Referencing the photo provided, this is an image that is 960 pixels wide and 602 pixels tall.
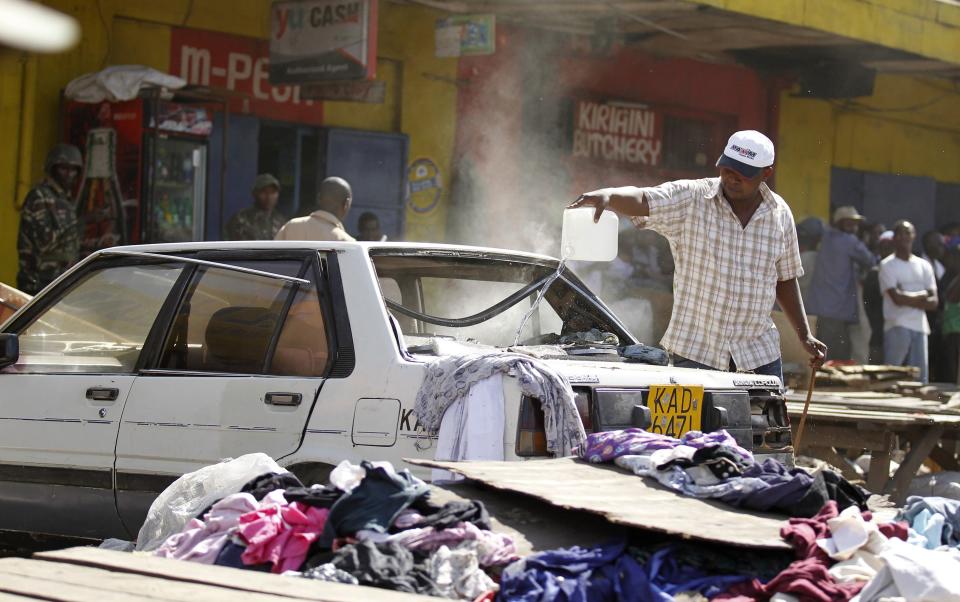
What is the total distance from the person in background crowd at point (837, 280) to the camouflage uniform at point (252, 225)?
5861mm

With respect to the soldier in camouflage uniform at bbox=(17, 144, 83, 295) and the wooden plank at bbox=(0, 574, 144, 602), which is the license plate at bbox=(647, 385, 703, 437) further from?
the soldier in camouflage uniform at bbox=(17, 144, 83, 295)

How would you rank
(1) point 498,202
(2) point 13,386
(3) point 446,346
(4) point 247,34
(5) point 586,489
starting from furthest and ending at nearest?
(1) point 498,202, (4) point 247,34, (2) point 13,386, (3) point 446,346, (5) point 586,489

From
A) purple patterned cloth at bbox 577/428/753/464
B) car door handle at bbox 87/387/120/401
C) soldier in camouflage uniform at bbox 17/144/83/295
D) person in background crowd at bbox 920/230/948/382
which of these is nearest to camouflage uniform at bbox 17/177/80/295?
soldier in camouflage uniform at bbox 17/144/83/295

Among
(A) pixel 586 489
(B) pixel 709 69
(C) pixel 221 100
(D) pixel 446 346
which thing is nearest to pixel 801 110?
(B) pixel 709 69

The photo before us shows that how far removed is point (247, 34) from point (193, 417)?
8.14 m

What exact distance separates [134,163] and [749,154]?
6.42 meters

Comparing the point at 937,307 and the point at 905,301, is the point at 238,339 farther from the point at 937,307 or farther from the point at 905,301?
the point at 937,307

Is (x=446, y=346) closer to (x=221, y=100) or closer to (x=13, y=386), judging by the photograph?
(x=13, y=386)

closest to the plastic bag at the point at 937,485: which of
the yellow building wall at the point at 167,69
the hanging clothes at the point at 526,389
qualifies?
the hanging clothes at the point at 526,389

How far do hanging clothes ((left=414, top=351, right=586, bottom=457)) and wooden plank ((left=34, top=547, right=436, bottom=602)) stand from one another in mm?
1464

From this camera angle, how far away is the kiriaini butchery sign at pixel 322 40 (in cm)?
1152

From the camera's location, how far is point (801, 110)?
757 inches

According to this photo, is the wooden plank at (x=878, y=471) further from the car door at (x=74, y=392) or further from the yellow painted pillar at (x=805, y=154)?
the yellow painted pillar at (x=805, y=154)

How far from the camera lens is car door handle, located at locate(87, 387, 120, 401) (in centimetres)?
578
